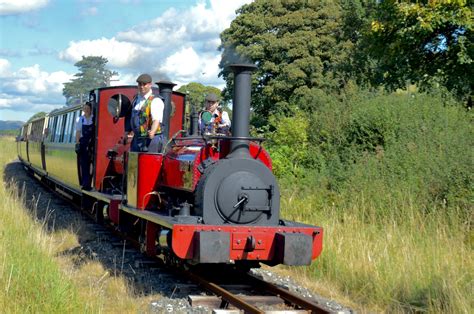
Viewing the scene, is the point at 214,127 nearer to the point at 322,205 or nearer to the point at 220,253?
the point at 220,253

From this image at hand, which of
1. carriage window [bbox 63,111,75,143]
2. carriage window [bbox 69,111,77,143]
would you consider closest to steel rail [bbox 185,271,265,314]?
carriage window [bbox 69,111,77,143]

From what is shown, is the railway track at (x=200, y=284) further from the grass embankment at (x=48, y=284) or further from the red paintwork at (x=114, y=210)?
the red paintwork at (x=114, y=210)

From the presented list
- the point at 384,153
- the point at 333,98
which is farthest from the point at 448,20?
the point at 333,98

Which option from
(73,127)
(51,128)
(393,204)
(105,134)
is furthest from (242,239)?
(51,128)

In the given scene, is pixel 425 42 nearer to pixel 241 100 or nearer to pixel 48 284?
pixel 241 100

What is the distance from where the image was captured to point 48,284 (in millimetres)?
6176

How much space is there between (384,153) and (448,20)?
3.59m

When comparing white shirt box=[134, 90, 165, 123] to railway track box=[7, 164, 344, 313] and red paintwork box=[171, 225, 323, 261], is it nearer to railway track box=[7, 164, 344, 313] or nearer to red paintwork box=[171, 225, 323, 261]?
railway track box=[7, 164, 344, 313]

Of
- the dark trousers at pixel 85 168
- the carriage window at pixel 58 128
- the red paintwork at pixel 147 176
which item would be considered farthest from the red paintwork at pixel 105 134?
the carriage window at pixel 58 128

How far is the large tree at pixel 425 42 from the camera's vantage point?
15.0m

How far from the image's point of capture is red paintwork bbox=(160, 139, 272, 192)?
7.59 metres

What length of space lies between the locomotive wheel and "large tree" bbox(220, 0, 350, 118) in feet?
68.4

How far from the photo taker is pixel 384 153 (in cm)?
1416

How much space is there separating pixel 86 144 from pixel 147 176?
4224 mm
